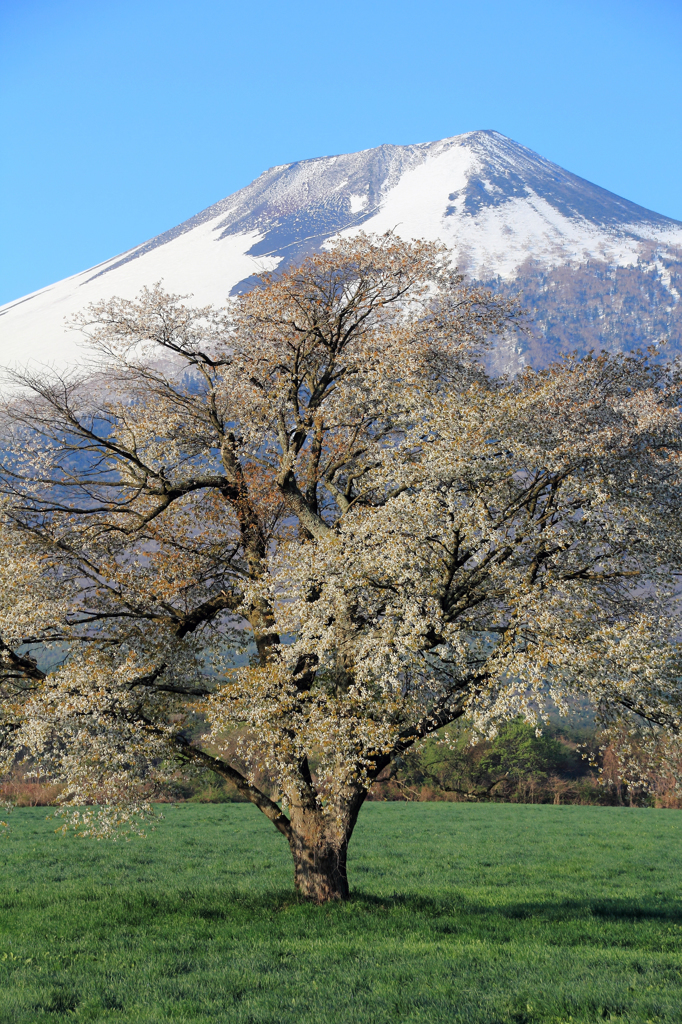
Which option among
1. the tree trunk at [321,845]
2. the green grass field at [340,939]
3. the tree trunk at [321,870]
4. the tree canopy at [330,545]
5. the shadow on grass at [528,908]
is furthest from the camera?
the shadow on grass at [528,908]

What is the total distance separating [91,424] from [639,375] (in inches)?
497

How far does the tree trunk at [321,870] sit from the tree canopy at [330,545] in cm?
6

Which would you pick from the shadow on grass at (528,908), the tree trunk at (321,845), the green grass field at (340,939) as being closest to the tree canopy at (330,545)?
the tree trunk at (321,845)

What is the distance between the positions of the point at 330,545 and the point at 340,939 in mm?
6728

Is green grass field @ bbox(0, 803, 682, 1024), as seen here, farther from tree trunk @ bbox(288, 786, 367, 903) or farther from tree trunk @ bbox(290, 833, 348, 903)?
tree trunk @ bbox(288, 786, 367, 903)

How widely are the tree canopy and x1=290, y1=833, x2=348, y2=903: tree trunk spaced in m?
0.06

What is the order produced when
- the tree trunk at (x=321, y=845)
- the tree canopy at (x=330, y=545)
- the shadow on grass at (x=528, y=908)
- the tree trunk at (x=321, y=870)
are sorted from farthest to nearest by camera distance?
the shadow on grass at (x=528, y=908) → the tree trunk at (x=321, y=870) → the tree trunk at (x=321, y=845) → the tree canopy at (x=330, y=545)

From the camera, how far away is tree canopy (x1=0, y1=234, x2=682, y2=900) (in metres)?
12.5

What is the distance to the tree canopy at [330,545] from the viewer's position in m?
12.5

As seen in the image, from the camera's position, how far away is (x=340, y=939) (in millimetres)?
13047

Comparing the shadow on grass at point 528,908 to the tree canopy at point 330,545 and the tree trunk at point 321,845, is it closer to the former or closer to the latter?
the tree trunk at point 321,845

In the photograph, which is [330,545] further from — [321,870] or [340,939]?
[321,870]

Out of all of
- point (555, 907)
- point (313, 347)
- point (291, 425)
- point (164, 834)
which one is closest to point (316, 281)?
point (313, 347)

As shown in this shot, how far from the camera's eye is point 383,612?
1337cm
